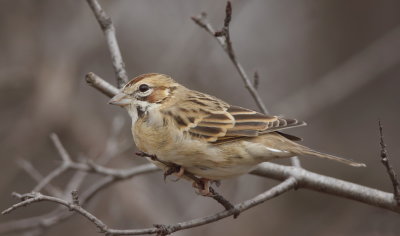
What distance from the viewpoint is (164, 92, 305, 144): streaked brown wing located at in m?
5.23

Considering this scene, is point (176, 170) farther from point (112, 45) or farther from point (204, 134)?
point (112, 45)

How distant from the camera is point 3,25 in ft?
33.1

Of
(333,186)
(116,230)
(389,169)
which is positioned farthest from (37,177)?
(389,169)

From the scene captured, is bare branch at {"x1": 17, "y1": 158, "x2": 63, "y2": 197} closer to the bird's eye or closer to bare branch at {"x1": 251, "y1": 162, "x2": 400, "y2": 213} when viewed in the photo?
the bird's eye

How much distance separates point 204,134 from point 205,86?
540 cm

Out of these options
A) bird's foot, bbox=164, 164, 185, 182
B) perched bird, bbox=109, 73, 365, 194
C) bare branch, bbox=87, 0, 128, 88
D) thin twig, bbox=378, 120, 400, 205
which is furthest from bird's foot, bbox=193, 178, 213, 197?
bare branch, bbox=87, 0, 128, 88

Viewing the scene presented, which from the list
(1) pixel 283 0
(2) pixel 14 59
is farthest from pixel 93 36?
(1) pixel 283 0

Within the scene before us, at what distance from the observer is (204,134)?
17.1 feet

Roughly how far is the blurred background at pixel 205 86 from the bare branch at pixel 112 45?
205 cm

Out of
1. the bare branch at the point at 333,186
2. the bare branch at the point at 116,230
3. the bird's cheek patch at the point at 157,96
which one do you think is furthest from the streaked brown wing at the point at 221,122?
the bare branch at the point at 333,186

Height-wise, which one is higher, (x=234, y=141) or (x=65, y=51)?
(x=65, y=51)

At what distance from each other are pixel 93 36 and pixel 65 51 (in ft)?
1.86

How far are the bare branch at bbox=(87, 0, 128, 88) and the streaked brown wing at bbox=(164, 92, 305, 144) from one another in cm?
106

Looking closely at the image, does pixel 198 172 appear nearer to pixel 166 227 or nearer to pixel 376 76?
pixel 166 227
